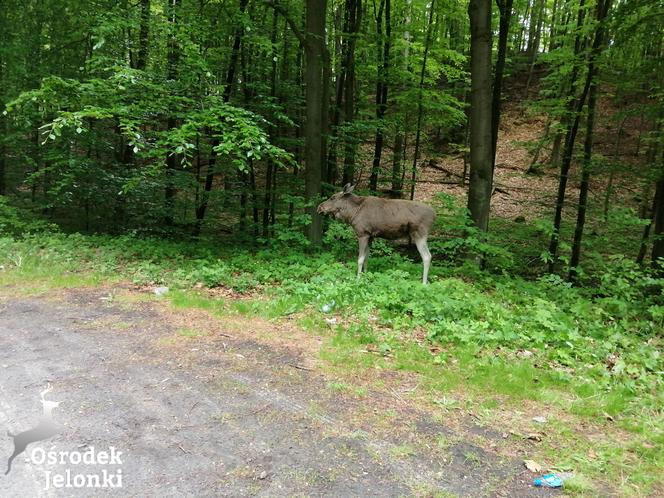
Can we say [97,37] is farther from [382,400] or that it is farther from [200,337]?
[382,400]

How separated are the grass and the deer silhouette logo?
2.06 m

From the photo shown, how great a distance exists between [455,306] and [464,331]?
0.72 metres

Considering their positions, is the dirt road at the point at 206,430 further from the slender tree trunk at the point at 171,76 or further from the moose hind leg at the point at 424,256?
the slender tree trunk at the point at 171,76

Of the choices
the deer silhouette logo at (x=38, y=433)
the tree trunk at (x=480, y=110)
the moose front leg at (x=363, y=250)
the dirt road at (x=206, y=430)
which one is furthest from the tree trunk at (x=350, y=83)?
the deer silhouette logo at (x=38, y=433)

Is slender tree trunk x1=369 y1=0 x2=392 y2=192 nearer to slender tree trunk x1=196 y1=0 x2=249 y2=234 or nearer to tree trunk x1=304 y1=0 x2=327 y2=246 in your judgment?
tree trunk x1=304 y1=0 x2=327 y2=246

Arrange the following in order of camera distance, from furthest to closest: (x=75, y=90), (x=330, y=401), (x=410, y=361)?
(x=75, y=90), (x=410, y=361), (x=330, y=401)

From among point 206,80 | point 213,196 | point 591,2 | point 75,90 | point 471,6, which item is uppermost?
point 591,2

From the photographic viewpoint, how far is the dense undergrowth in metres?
4.50

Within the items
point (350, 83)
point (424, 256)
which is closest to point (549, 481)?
point (424, 256)

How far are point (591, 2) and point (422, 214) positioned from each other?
916cm

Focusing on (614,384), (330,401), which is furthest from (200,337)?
(614,384)

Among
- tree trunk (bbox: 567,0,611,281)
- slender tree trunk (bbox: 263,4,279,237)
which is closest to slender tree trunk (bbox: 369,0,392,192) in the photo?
slender tree trunk (bbox: 263,4,279,237)

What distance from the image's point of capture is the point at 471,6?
9.41 meters

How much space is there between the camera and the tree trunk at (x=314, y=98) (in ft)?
31.6
